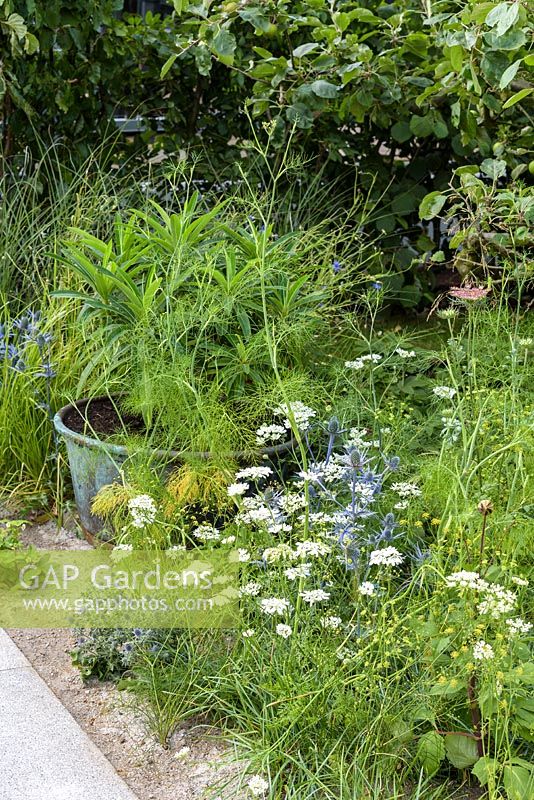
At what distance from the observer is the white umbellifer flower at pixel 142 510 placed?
2996 mm

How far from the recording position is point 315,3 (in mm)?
4691

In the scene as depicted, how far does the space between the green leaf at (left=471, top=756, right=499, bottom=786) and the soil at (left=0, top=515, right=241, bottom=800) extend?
0.59 meters

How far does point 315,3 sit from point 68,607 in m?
2.96

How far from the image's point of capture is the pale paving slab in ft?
8.48

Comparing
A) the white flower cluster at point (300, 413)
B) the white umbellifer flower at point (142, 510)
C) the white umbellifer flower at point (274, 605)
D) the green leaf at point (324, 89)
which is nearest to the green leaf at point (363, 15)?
the green leaf at point (324, 89)

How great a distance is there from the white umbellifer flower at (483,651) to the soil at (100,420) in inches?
70.1

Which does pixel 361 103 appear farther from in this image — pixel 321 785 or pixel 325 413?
pixel 321 785

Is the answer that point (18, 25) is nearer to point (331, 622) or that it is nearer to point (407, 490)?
point (407, 490)

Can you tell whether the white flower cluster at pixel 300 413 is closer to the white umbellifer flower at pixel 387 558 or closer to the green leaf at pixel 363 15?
the white umbellifer flower at pixel 387 558

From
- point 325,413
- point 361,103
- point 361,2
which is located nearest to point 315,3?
point 361,103

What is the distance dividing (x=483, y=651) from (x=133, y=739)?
42.2 inches

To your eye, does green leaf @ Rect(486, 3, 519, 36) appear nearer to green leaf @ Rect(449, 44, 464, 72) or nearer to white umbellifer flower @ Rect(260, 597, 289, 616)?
green leaf @ Rect(449, 44, 464, 72)

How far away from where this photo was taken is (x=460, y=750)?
8.37 feet

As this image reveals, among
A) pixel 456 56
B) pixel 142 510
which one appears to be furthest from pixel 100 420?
pixel 456 56
